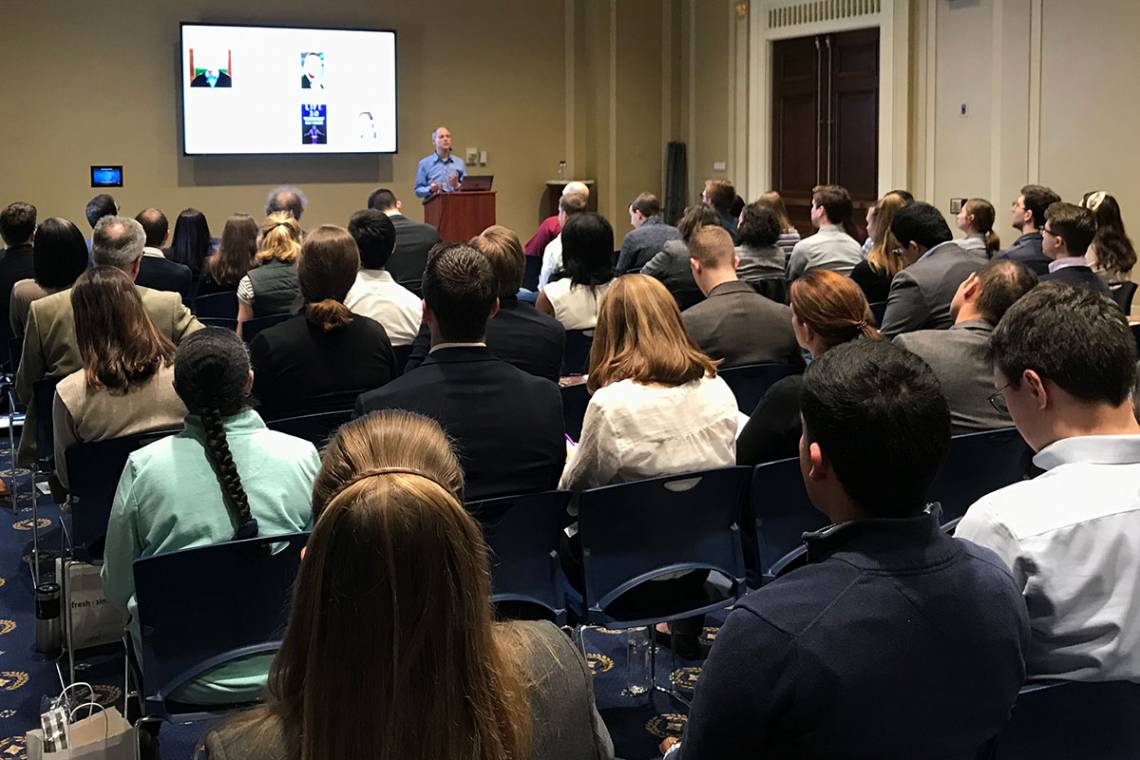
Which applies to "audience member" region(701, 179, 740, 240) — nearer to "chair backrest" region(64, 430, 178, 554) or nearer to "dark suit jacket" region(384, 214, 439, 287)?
"dark suit jacket" region(384, 214, 439, 287)

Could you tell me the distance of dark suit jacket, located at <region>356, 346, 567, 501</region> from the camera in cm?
318

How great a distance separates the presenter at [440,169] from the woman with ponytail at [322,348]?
7.93 meters

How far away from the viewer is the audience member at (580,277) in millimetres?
5797

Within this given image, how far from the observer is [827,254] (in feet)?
23.8

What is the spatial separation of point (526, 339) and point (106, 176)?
8.40 meters

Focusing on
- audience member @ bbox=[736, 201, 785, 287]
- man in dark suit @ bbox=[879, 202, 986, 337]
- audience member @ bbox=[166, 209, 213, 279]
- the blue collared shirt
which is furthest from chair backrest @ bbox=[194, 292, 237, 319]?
the blue collared shirt

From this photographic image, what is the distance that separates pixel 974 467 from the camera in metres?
3.55

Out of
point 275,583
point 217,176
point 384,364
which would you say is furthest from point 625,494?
point 217,176

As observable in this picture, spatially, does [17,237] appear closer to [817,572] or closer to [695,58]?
[817,572]

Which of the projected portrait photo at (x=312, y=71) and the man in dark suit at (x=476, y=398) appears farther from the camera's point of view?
the projected portrait photo at (x=312, y=71)

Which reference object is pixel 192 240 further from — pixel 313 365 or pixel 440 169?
pixel 440 169

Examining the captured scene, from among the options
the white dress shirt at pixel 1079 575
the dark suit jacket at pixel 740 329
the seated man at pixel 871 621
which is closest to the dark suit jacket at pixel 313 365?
the dark suit jacket at pixel 740 329

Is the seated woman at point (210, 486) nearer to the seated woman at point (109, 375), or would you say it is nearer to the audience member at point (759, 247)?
the seated woman at point (109, 375)

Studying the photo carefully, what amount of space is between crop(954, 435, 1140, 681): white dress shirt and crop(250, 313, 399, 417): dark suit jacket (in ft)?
8.70
